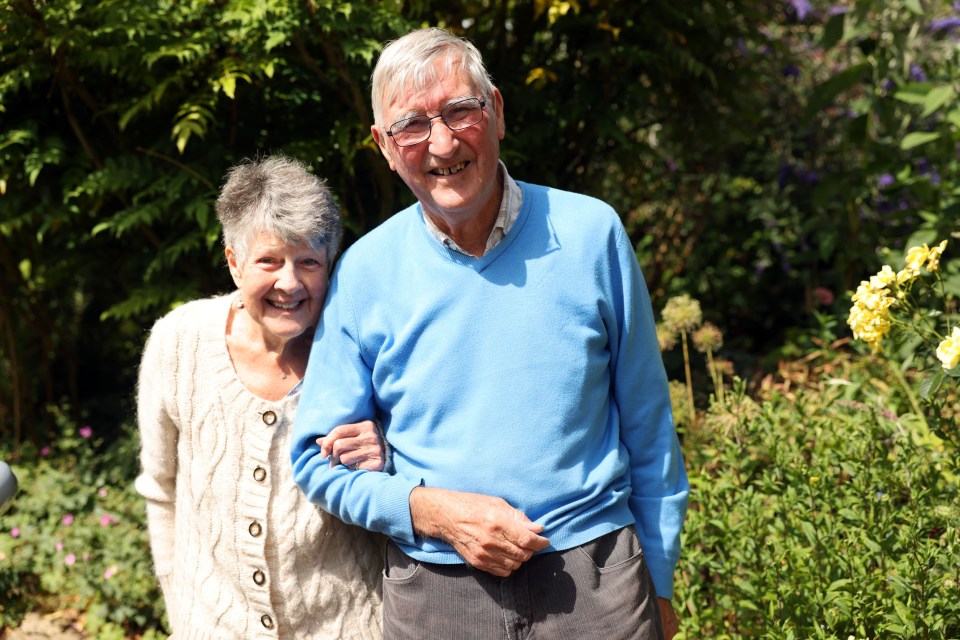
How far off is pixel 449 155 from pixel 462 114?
0.09 metres

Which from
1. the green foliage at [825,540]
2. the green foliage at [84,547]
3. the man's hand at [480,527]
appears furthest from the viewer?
the green foliage at [84,547]

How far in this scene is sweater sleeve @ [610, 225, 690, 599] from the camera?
1857mm

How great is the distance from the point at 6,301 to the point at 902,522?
3.98 meters

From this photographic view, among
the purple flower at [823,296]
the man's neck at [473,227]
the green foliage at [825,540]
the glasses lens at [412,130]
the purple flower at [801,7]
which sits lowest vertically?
the purple flower at [823,296]

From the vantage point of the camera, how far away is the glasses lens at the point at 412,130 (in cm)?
176

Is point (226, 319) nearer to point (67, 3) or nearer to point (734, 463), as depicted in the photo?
point (734, 463)

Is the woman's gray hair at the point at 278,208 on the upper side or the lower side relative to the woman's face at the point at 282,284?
upper

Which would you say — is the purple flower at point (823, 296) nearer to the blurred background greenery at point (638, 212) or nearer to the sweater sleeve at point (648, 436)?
the blurred background greenery at point (638, 212)

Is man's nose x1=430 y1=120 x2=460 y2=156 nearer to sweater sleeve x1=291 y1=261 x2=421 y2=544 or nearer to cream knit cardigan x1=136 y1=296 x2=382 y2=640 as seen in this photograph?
sweater sleeve x1=291 y1=261 x2=421 y2=544

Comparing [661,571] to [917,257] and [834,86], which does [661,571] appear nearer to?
[917,257]

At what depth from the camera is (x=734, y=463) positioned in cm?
252

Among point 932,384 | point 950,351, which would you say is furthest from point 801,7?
point 950,351

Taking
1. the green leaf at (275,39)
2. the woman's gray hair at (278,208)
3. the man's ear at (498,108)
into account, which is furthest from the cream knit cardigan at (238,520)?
the green leaf at (275,39)

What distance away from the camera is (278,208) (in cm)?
194
